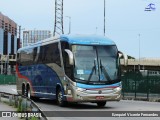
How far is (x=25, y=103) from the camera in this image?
15516mm

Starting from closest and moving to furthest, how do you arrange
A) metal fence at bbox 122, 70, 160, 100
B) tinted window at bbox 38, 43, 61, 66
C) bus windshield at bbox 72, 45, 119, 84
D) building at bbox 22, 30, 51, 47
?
1. bus windshield at bbox 72, 45, 119, 84
2. tinted window at bbox 38, 43, 61, 66
3. metal fence at bbox 122, 70, 160, 100
4. building at bbox 22, 30, 51, 47

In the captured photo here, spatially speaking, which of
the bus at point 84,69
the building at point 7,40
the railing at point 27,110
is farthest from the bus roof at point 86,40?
the building at point 7,40

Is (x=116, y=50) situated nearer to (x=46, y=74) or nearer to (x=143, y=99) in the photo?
(x=46, y=74)

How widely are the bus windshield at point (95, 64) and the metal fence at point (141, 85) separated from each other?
42.9 feet

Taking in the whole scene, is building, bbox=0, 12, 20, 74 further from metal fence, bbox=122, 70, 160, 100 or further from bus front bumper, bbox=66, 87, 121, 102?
bus front bumper, bbox=66, 87, 121, 102

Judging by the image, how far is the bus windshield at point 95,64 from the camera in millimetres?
20750

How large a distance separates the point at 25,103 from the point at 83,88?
17.9 feet

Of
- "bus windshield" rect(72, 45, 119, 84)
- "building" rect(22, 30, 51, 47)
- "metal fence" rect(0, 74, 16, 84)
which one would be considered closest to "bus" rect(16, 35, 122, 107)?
"bus windshield" rect(72, 45, 119, 84)

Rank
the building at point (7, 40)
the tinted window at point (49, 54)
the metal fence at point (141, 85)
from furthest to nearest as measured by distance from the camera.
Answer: the building at point (7, 40) < the metal fence at point (141, 85) < the tinted window at point (49, 54)

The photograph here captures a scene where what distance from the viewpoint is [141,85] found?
1382 inches

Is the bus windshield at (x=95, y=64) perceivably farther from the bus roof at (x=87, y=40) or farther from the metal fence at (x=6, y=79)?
the metal fence at (x=6, y=79)

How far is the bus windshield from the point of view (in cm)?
2075

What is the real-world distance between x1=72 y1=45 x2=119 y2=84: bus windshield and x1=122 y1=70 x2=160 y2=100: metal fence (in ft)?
42.9

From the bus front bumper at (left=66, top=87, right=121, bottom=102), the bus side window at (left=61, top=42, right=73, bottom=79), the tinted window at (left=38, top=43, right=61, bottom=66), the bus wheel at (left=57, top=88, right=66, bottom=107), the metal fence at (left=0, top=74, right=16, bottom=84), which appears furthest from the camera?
the metal fence at (left=0, top=74, right=16, bottom=84)
